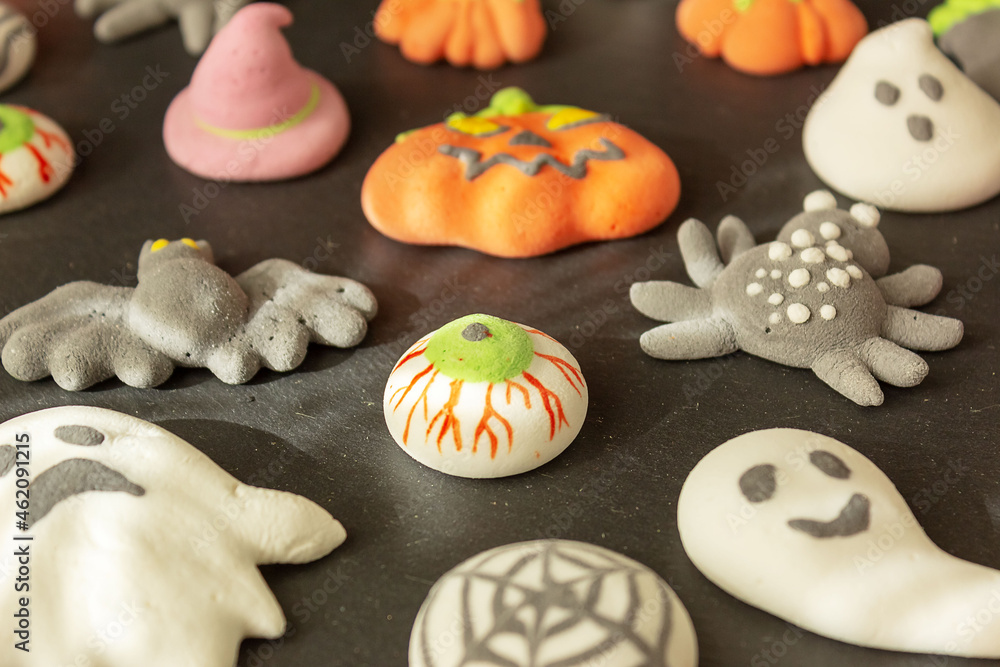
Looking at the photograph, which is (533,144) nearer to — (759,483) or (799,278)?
(799,278)

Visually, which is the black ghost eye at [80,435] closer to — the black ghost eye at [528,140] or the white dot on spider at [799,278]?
the black ghost eye at [528,140]

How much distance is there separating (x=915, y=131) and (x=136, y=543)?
1.25 meters

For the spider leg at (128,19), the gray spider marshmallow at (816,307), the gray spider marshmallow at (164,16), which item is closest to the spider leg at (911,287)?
the gray spider marshmallow at (816,307)

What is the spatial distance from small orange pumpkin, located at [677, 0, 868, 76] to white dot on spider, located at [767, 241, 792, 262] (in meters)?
0.68

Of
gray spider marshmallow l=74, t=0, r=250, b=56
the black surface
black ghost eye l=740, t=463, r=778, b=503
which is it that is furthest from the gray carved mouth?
gray spider marshmallow l=74, t=0, r=250, b=56

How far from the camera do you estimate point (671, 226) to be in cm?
157

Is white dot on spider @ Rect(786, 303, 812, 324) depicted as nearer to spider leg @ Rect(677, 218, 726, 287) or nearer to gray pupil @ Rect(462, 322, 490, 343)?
spider leg @ Rect(677, 218, 726, 287)

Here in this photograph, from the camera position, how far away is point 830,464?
1093 mm

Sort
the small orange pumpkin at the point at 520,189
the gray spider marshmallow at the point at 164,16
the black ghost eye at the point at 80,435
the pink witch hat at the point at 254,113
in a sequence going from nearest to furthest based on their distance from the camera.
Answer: the black ghost eye at the point at 80,435 < the small orange pumpkin at the point at 520,189 < the pink witch hat at the point at 254,113 < the gray spider marshmallow at the point at 164,16

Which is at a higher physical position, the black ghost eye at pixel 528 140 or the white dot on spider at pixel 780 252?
the black ghost eye at pixel 528 140

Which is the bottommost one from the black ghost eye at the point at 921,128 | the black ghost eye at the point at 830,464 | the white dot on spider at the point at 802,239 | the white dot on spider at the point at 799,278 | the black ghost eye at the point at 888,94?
the black ghost eye at the point at 830,464

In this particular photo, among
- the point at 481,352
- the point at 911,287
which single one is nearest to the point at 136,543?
the point at 481,352

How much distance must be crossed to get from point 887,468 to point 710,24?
3.46ft

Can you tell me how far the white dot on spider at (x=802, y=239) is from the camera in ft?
4.39
